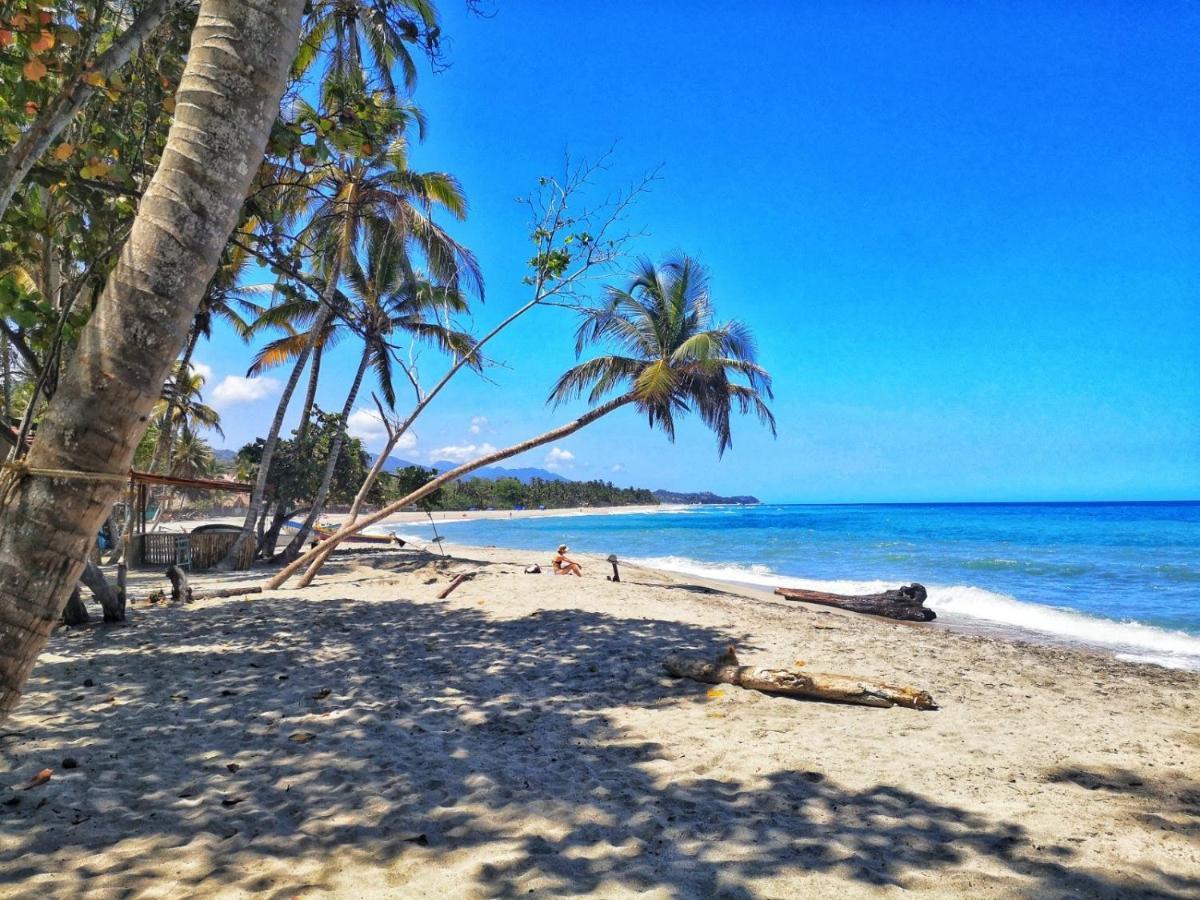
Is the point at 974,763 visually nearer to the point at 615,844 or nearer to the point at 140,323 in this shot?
the point at 615,844

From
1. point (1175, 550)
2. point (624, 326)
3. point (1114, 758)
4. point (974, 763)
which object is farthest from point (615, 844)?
point (1175, 550)

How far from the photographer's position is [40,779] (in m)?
3.23

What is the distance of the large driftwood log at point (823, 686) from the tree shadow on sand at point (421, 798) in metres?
0.19

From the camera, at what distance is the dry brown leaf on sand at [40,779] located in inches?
125

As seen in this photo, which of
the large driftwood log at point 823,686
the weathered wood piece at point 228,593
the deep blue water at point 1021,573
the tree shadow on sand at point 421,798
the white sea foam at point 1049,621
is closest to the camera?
the tree shadow on sand at point 421,798

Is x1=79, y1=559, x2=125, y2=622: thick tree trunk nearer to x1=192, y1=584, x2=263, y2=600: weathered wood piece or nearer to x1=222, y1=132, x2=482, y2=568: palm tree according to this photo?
x1=192, y1=584, x2=263, y2=600: weathered wood piece

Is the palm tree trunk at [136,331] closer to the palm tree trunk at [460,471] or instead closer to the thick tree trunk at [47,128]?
the thick tree trunk at [47,128]

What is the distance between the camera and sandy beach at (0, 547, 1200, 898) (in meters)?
2.61

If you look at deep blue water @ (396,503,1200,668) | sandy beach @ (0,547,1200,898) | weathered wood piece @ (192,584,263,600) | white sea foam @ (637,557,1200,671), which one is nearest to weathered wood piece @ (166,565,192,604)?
weathered wood piece @ (192,584,263,600)

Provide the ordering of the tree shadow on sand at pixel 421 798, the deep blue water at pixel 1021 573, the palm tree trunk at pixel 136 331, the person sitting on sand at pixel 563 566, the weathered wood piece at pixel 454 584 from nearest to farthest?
the palm tree trunk at pixel 136 331
the tree shadow on sand at pixel 421 798
the weathered wood piece at pixel 454 584
the deep blue water at pixel 1021 573
the person sitting on sand at pixel 563 566

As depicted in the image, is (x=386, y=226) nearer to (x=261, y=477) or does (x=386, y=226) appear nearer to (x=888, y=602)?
(x=261, y=477)

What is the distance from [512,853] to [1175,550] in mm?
36761

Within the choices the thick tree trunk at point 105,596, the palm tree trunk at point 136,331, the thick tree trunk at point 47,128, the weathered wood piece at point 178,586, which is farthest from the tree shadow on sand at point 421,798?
the weathered wood piece at point 178,586

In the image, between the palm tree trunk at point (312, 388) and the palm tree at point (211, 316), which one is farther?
the palm tree trunk at point (312, 388)
